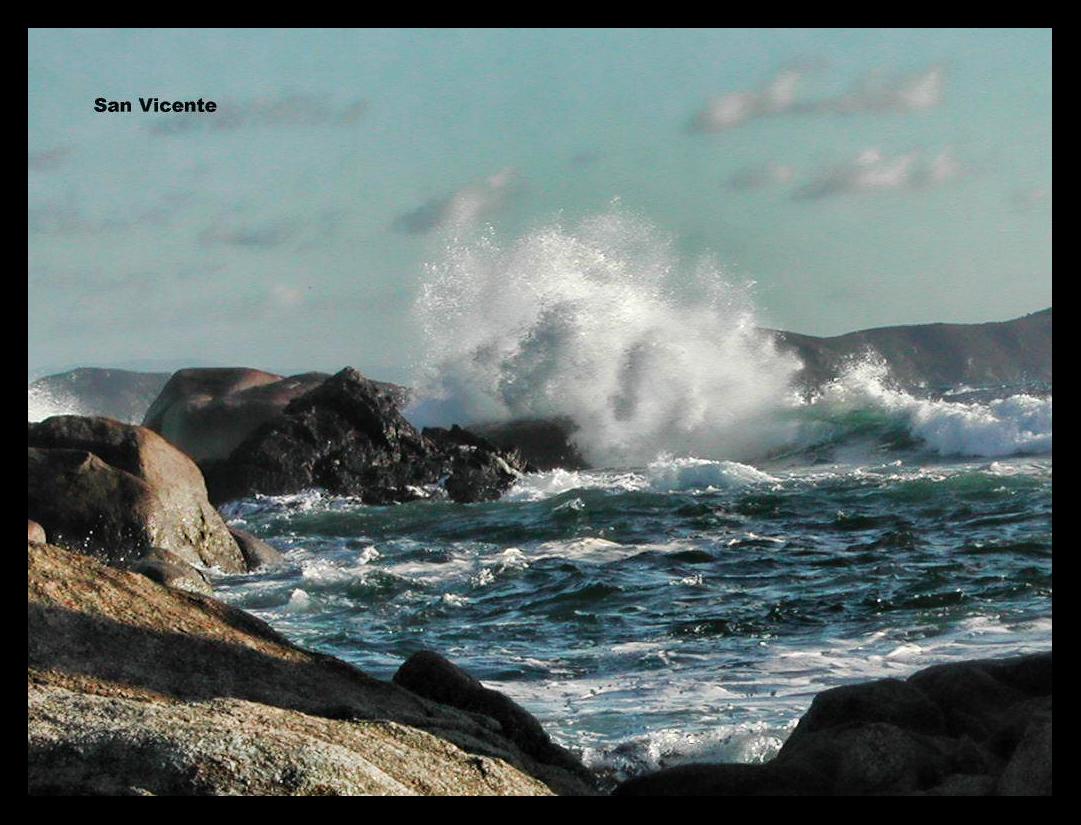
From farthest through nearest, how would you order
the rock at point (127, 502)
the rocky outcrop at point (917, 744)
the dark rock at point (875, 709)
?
the rock at point (127, 502)
the dark rock at point (875, 709)
the rocky outcrop at point (917, 744)

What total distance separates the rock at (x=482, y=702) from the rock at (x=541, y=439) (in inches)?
730

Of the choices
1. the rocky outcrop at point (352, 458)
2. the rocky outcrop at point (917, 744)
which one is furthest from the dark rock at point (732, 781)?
the rocky outcrop at point (352, 458)

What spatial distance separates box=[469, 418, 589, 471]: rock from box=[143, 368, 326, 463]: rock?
4.16 m

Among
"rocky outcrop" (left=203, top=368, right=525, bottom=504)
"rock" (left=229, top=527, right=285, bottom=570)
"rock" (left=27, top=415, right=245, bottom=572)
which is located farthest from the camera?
"rocky outcrop" (left=203, top=368, right=525, bottom=504)

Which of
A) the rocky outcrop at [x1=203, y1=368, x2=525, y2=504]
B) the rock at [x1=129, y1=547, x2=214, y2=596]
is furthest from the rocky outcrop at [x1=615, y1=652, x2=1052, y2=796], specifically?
the rocky outcrop at [x1=203, y1=368, x2=525, y2=504]

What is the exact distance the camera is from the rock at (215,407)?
19281mm

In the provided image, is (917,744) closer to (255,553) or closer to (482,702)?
(482,702)

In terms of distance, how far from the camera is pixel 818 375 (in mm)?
32406

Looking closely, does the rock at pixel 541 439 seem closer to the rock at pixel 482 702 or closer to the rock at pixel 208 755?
the rock at pixel 482 702

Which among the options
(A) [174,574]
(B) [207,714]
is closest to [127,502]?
(A) [174,574]

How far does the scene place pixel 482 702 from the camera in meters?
4.46

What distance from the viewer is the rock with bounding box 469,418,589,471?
23.8m

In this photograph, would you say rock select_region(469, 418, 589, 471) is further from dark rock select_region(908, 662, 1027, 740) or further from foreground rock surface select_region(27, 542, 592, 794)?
foreground rock surface select_region(27, 542, 592, 794)
